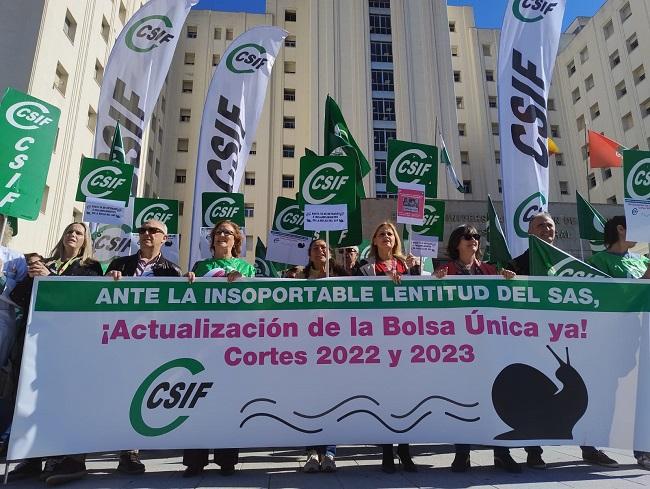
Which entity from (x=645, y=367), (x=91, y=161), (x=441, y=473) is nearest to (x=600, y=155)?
(x=645, y=367)

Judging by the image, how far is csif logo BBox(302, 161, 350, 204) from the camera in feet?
16.3

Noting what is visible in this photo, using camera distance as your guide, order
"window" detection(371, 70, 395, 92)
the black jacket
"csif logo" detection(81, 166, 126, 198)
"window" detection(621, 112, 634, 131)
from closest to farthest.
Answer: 1. the black jacket
2. "csif logo" detection(81, 166, 126, 198)
3. "window" detection(371, 70, 395, 92)
4. "window" detection(621, 112, 634, 131)

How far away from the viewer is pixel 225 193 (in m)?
8.16

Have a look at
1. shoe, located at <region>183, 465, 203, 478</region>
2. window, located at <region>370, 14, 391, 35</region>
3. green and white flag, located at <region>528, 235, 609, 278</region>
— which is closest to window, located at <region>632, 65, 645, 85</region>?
window, located at <region>370, 14, 391, 35</region>

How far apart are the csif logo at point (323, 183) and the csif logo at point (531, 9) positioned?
5.03 m

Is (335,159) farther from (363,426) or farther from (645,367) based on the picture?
(645,367)

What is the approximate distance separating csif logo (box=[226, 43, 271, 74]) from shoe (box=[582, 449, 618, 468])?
8.10 metres

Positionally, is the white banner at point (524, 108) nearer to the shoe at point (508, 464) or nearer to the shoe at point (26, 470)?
the shoe at point (508, 464)

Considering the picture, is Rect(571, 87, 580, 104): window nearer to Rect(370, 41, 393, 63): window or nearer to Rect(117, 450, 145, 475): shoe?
Rect(370, 41, 393, 63): window

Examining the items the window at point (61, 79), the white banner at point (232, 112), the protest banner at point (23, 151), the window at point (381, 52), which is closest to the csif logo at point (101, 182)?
the white banner at point (232, 112)

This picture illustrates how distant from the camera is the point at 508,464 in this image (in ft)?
12.3

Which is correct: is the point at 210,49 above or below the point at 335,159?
above

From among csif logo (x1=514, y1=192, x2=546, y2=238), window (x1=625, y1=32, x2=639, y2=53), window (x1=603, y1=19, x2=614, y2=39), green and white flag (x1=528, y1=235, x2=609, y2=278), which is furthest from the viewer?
window (x1=603, y1=19, x2=614, y2=39)

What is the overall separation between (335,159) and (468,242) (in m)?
1.63
